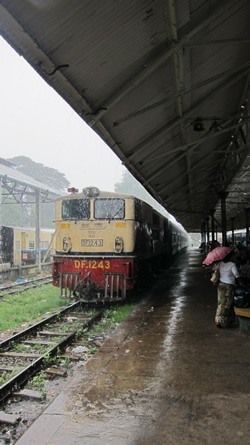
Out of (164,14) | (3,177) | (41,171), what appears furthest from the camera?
(41,171)

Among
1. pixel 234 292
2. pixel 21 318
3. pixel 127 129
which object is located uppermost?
pixel 127 129

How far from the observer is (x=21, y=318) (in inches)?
386

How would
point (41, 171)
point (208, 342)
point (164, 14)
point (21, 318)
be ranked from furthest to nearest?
point (41, 171)
point (21, 318)
point (208, 342)
point (164, 14)

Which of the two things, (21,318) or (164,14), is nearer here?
(164,14)

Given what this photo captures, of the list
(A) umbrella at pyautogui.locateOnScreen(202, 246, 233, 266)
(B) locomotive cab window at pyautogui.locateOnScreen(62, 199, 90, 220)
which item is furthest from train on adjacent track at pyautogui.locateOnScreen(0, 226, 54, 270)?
(A) umbrella at pyautogui.locateOnScreen(202, 246, 233, 266)

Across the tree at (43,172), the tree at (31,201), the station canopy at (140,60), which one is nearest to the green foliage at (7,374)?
the station canopy at (140,60)

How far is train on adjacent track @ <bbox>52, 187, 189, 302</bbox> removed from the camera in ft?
32.4

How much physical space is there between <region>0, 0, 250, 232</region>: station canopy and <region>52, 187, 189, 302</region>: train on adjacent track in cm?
243

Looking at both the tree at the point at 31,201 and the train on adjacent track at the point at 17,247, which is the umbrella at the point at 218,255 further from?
the tree at the point at 31,201

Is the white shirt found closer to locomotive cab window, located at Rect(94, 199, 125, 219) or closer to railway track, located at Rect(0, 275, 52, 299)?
locomotive cab window, located at Rect(94, 199, 125, 219)

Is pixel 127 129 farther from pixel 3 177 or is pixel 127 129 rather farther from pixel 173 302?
pixel 3 177

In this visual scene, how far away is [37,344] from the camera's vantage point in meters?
7.16

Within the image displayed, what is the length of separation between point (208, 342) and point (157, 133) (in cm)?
355

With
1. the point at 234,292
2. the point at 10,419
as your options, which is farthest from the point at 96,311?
the point at 10,419
